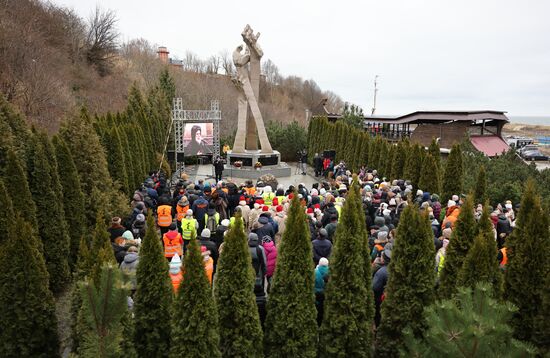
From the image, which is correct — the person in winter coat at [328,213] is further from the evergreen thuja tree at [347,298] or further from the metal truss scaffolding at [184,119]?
the metal truss scaffolding at [184,119]

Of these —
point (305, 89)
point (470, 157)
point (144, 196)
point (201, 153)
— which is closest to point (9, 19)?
point (201, 153)

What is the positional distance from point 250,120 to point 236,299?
21001 mm

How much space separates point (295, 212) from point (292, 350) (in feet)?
6.01

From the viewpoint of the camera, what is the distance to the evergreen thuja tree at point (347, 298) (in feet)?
19.0

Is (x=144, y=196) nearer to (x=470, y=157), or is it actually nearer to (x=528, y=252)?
(x=528, y=252)

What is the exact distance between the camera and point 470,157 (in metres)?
16.9

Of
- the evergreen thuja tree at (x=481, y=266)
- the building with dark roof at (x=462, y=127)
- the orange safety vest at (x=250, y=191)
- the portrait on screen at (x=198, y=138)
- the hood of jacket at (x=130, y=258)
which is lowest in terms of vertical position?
the hood of jacket at (x=130, y=258)

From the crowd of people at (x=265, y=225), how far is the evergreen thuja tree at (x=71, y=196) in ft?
3.68

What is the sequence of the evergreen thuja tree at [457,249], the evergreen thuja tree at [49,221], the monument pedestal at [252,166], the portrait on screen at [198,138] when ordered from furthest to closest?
the portrait on screen at [198,138]
the monument pedestal at [252,166]
the evergreen thuja tree at [49,221]
the evergreen thuja tree at [457,249]

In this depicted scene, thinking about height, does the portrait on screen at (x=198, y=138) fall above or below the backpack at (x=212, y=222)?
above

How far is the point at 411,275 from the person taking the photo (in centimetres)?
580

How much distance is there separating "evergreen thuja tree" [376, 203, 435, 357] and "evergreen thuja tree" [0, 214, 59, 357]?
4755mm

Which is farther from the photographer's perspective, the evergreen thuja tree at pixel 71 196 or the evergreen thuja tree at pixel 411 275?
the evergreen thuja tree at pixel 71 196

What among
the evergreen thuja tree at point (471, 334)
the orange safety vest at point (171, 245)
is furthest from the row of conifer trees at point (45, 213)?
the evergreen thuja tree at point (471, 334)
